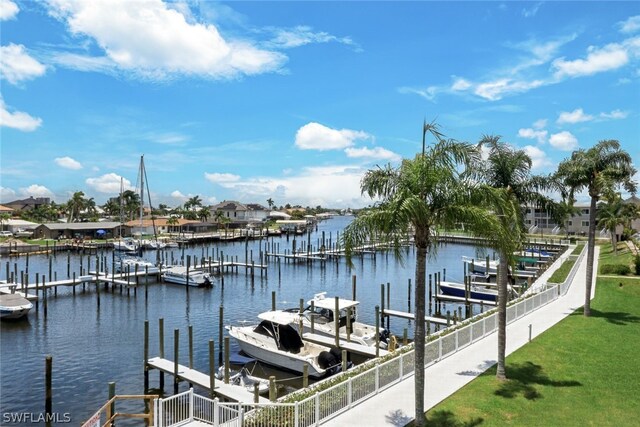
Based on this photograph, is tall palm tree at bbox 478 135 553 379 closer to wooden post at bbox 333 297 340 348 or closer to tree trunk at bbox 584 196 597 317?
tree trunk at bbox 584 196 597 317

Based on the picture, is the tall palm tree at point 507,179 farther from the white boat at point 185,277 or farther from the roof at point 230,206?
the roof at point 230,206

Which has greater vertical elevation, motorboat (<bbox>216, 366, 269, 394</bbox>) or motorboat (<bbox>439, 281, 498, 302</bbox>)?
motorboat (<bbox>439, 281, 498, 302</bbox>)

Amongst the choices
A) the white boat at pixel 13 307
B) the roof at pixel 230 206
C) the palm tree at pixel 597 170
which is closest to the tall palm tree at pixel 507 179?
the palm tree at pixel 597 170

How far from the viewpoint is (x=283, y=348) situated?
27.1 metres

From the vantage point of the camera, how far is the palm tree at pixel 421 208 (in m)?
12.5

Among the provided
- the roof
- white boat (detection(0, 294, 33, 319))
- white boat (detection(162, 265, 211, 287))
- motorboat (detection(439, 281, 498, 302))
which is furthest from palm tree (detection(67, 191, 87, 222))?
motorboat (detection(439, 281, 498, 302))

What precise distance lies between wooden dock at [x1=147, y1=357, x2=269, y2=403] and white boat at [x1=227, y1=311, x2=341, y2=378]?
4.58 metres

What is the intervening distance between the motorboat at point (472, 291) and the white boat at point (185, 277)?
1116 inches

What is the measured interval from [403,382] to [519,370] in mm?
4851

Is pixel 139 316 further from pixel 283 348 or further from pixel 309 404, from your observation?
pixel 309 404

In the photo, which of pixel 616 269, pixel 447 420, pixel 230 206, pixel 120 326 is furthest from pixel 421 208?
pixel 230 206

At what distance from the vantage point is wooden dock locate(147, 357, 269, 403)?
20.8 meters

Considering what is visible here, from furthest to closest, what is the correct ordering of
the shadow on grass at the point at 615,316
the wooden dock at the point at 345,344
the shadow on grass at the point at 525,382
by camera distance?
the wooden dock at the point at 345,344 → the shadow on grass at the point at 615,316 → the shadow on grass at the point at 525,382

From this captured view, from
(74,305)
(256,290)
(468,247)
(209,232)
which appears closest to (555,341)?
(256,290)
